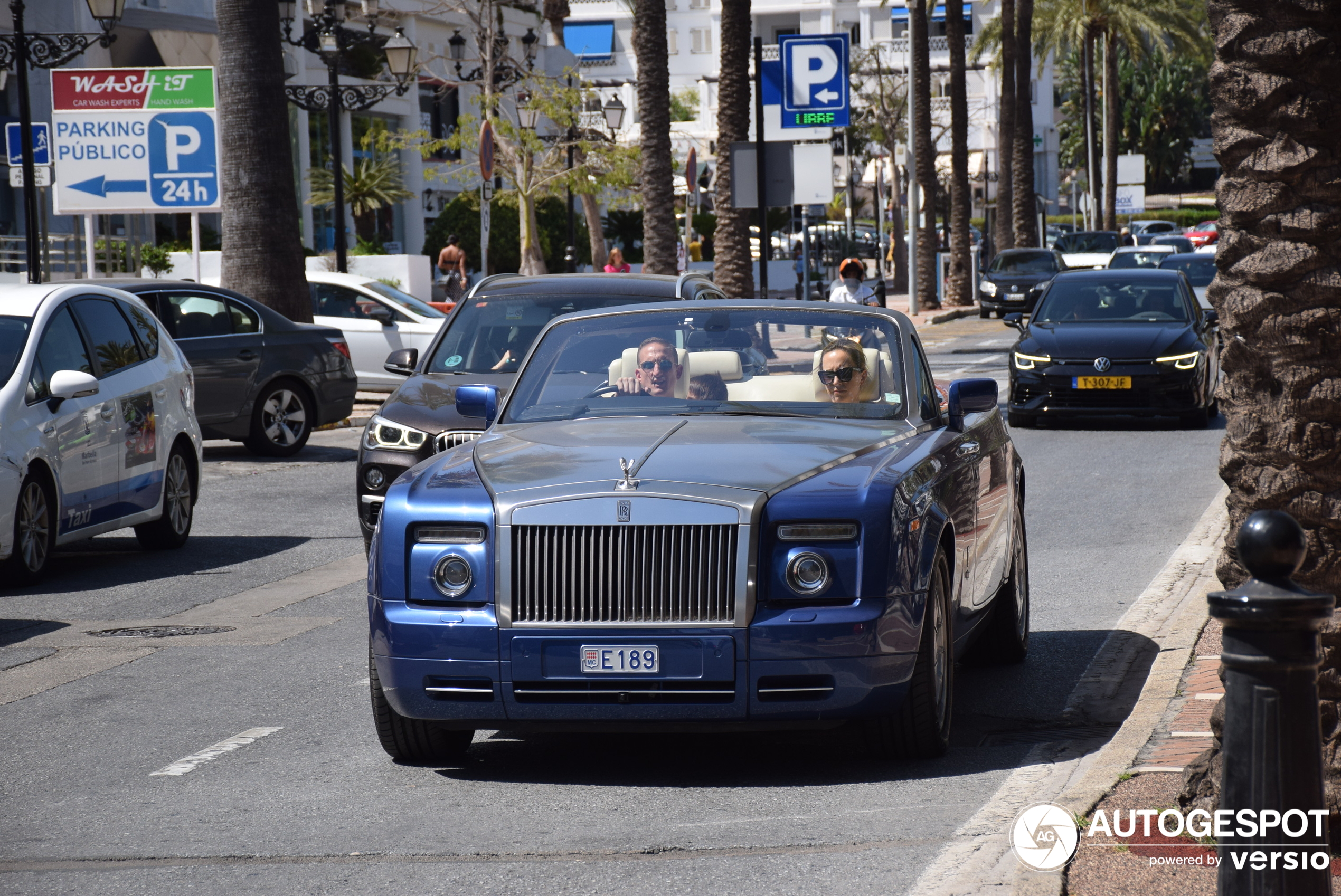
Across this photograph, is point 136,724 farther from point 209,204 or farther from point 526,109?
point 526,109

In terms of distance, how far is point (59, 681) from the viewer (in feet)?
26.9

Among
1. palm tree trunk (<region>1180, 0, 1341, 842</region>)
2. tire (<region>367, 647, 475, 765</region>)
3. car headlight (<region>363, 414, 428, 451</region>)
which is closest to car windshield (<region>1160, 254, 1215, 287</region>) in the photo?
car headlight (<region>363, 414, 428, 451</region>)

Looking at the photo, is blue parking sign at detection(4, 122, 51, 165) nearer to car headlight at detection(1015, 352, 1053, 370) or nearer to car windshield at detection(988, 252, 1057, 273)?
car headlight at detection(1015, 352, 1053, 370)

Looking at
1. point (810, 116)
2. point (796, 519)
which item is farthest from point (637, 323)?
point (810, 116)

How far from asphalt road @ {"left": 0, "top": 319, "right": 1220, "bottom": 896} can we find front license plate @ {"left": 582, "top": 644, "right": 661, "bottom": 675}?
423mm

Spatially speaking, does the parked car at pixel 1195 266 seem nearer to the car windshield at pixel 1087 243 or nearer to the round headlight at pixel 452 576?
the car windshield at pixel 1087 243

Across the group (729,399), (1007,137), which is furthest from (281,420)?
(1007,137)

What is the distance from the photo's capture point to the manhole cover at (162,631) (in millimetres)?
9344

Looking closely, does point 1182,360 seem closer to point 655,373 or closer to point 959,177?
point 655,373

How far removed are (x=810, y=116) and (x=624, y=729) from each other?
853 inches

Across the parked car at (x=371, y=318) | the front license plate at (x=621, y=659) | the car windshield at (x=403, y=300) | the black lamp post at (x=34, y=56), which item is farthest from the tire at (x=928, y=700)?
the black lamp post at (x=34, y=56)

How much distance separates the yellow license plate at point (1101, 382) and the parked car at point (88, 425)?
9854 millimetres
